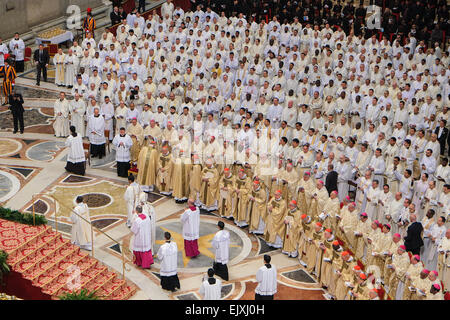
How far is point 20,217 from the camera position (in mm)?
16766

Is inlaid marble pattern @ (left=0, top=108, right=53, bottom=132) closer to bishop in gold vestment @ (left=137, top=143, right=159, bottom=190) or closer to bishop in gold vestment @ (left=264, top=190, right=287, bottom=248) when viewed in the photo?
bishop in gold vestment @ (left=137, top=143, right=159, bottom=190)

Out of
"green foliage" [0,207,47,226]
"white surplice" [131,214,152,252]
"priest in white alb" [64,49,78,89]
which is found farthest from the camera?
"priest in white alb" [64,49,78,89]

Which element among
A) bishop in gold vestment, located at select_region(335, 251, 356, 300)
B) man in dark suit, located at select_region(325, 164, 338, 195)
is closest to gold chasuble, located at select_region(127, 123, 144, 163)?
man in dark suit, located at select_region(325, 164, 338, 195)

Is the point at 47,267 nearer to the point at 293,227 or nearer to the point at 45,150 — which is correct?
the point at 293,227

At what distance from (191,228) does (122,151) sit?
4.63m

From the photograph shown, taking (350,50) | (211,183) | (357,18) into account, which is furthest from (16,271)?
(357,18)

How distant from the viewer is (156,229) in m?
18.3

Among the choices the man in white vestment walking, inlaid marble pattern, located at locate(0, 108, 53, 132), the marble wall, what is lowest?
the man in white vestment walking

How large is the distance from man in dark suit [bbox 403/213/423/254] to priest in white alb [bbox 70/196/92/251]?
7300mm

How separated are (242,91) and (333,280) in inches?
382

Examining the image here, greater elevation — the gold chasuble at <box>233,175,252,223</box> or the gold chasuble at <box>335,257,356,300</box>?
the gold chasuble at <box>233,175,252,223</box>

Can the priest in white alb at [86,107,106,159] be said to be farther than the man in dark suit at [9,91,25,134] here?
No

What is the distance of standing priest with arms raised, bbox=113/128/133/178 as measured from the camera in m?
20.4

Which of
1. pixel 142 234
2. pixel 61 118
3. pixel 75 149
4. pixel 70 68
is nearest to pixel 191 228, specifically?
pixel 142 234
